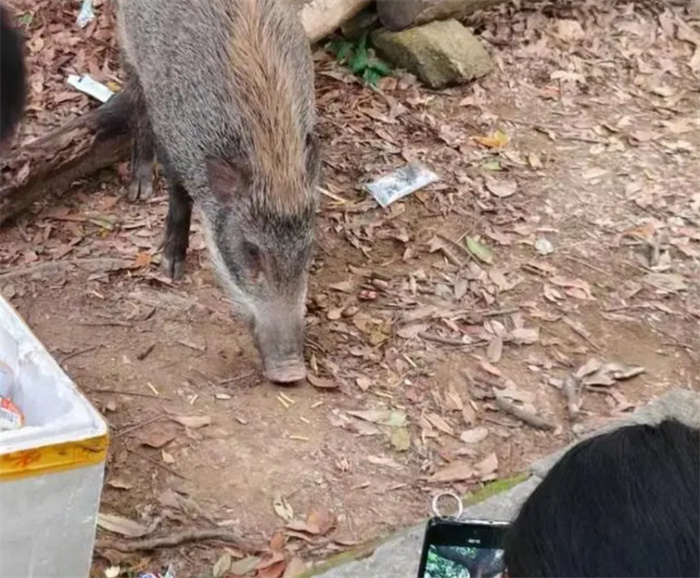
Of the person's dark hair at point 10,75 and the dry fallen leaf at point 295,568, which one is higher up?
the person's dark hair at point 10,75

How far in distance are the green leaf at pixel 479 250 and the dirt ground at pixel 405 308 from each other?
0.01m

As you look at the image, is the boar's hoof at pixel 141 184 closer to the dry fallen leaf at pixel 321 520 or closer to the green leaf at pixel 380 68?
the green leaf at pixel 380 68

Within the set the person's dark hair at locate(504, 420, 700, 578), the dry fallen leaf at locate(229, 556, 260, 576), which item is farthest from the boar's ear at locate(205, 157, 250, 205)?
the person's dark hair at locate(504, 420, 700, 578)

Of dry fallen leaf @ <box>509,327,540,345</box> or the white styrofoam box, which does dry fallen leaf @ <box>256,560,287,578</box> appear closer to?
the white styrofoam box

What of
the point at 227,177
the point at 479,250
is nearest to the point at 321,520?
the point at 227,177

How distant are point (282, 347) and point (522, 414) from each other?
778 mm

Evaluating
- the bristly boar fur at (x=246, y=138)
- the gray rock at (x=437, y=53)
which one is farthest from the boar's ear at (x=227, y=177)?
the gray rock at (x=437, y=53)

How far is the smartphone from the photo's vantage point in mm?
2203

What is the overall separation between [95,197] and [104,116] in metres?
0.32

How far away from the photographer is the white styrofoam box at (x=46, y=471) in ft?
7.36

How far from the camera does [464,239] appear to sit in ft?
15.2

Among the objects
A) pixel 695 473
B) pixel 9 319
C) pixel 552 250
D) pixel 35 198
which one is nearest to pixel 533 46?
pixel 552 250

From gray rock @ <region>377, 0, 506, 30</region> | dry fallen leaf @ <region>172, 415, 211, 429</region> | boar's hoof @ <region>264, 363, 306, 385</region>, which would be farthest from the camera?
gray rock @ <region>377, 0, 506, 30</region>

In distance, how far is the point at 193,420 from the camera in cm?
364
